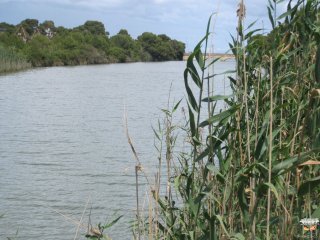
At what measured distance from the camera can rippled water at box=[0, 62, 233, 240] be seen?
7824mm

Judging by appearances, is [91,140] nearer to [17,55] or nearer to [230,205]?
[230,205]

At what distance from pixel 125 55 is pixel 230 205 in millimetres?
93693

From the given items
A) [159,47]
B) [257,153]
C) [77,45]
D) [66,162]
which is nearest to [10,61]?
[77,45]

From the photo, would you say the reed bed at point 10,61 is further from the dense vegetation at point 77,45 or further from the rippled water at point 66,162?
the rippled water at point 66,162

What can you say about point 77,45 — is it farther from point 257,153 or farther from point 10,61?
point 257,153

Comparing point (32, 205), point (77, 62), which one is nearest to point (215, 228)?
point (32, 205)

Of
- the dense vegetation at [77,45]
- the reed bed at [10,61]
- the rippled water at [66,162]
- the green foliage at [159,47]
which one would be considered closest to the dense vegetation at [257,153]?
the rippled water at [66,162]

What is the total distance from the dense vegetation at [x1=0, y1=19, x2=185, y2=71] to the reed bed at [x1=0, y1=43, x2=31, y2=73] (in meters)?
0.64

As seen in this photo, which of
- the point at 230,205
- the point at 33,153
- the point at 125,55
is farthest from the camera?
the point at 125,55

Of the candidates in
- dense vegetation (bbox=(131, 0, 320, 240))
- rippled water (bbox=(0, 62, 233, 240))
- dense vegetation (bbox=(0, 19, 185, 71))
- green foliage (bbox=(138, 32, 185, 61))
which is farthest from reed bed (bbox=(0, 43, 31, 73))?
green foliage (bbox=(138, 32, 185, 61))

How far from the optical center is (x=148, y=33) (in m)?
119

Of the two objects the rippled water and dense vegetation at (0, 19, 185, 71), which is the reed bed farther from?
the rippled water

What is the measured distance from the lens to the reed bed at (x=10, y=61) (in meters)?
47.4

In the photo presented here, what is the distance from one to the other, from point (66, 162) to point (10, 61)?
1588 inches
